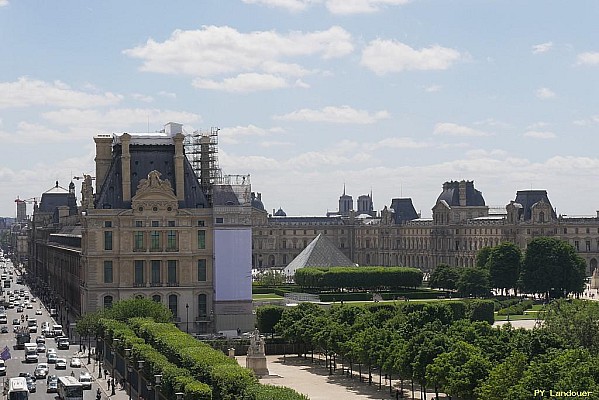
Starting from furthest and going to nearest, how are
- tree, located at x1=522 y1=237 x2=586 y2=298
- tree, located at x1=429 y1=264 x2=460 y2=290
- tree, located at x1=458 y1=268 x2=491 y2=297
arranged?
1. tree, located at x1=429 y1=264 x2=460 y2=290
2. tree, located at x1=522 y1=237 x2=586 y2=298
3. tree, located at x1=458 y1=268 x2=491 y2=297

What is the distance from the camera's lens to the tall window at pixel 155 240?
94.8 meters

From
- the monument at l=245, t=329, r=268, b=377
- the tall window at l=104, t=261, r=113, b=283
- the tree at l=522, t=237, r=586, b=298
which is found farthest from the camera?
the tree at l=522, t=237, r=586, b=298

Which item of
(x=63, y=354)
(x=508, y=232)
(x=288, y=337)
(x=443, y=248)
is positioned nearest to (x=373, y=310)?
(x=288, y=337)

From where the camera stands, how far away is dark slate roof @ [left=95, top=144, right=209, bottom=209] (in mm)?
96125

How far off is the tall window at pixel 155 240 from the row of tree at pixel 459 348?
12.4 meters

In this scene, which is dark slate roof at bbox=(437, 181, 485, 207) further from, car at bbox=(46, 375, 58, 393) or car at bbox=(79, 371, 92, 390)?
car at bbox=(46, 375, 58, 393)

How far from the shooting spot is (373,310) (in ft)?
323

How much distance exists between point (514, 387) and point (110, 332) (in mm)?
33800

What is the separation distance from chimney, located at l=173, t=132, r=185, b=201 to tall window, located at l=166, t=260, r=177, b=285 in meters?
5.15

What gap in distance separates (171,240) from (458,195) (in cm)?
10688

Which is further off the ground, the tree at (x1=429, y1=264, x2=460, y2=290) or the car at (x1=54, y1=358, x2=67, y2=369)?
the tree at (x1=429, y1=264, x2=460, y2=290)

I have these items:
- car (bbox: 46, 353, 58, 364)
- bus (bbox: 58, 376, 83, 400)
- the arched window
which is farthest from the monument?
the arched window

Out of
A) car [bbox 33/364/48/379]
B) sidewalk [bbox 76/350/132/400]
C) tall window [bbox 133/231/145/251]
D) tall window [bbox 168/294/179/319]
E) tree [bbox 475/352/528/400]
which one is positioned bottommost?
sidewalk [bbox 76/350/132/400]

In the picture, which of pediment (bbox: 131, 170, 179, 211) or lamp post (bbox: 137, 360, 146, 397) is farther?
pediment (bbox: 131, 170, 179, 211)
